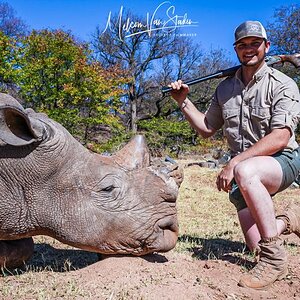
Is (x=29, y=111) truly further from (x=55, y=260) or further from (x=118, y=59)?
(x=118, y=59)

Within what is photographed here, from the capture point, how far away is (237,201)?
5.03 m

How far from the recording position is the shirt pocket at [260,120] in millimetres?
4509

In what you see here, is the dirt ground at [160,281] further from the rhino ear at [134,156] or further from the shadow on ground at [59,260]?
the rhino ear at [134,156]

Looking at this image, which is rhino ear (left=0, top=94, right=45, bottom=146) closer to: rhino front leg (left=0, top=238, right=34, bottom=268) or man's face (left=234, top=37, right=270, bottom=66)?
rhino front leg (left=0, top=238, right=34, bottom=268)

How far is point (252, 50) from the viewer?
4637 mm

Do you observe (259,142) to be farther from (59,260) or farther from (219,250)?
(59,260)

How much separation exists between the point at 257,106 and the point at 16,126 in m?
2.18

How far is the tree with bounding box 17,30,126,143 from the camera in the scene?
19703mm

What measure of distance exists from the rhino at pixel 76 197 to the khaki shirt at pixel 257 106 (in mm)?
1105

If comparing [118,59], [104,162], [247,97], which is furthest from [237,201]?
[118,59]

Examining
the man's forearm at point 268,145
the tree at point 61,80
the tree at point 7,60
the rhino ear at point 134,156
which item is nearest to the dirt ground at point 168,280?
the rhino ear at point 134,156

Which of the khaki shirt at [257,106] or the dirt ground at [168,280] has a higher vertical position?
the khaki shirt at [257,106]

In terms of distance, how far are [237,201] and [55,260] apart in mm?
Answer: 1876

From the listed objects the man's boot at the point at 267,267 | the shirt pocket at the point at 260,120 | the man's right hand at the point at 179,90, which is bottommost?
the man's boot at the point at 267,267
